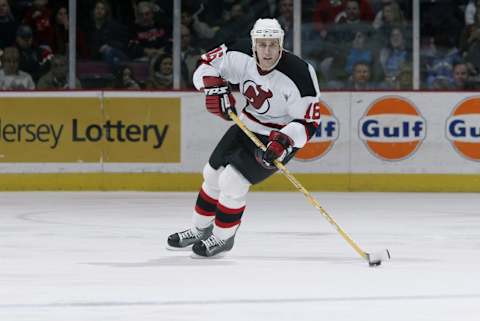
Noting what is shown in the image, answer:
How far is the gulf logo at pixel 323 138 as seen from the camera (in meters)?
10.2

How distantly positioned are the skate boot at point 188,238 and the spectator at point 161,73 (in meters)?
4.25

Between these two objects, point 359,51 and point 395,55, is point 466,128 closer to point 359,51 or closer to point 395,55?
point 395,55

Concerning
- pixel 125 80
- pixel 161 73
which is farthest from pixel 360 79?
pixel 125 80

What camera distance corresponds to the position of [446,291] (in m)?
5.12

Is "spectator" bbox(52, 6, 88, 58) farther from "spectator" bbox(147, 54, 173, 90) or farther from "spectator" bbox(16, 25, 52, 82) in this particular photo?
"spectator" bbox(147, 54, 173, 90)

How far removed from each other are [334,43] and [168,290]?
598 centimetres

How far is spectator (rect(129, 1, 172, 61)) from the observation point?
10.9 m

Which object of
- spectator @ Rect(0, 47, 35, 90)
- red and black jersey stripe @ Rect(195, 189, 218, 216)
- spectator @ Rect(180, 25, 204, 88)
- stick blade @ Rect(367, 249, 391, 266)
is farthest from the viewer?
spectator @ Rect(180, 25, 204, 88)

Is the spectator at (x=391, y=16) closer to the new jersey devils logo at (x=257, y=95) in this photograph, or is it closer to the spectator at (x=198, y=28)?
the spectator at (x=198, y=28)

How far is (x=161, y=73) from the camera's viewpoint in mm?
10828

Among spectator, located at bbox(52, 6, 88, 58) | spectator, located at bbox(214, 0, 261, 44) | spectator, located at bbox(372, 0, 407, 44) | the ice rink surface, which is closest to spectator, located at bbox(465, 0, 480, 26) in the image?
spectator, located at bbox(372, 0, 407, 44)

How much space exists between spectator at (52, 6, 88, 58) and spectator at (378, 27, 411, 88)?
2.34 metres

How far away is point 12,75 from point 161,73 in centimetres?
116

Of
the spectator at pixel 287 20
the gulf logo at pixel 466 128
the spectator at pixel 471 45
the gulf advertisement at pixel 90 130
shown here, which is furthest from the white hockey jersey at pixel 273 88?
the spectator at pixel 471 45
